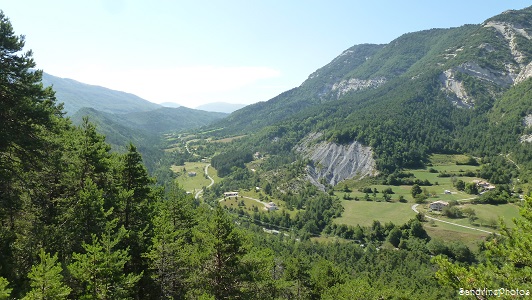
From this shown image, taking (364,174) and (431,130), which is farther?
(431,130)

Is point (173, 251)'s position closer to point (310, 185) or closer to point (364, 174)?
point (310, 185)

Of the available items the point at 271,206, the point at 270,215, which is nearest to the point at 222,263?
the point at 270,215

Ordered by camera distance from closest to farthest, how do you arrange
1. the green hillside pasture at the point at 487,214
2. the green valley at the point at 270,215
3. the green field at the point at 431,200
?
the green valley at the point at 270,215 → the green field at the point at 431,200 → the green hillside pasture at the point at 487,214

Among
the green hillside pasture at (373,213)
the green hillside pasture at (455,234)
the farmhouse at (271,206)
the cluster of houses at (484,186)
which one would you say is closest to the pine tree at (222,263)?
the green hillside pasture at (455,234)

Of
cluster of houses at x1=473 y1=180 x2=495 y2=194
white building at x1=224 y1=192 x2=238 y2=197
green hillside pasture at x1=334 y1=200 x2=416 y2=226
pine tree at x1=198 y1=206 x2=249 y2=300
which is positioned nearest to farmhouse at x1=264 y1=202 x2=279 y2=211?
white building at x1=224 y1=192 x2=238 y2=197

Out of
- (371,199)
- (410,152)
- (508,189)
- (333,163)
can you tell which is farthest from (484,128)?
(371,199)

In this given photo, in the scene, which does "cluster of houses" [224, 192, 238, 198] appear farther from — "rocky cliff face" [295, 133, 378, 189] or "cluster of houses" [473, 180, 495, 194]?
"cluster of houses" [473, 180, 495, 194]

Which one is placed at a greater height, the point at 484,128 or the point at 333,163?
the point at 484,128

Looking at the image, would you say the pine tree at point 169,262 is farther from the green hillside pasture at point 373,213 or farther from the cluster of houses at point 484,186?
the cluster of houses at point 484,186
